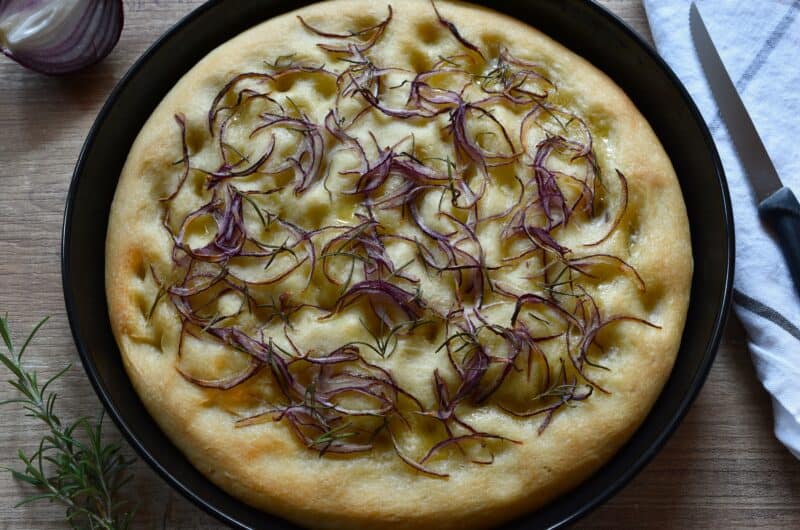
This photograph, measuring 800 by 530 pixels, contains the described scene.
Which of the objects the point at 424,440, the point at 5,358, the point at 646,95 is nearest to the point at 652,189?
the point at 646,95

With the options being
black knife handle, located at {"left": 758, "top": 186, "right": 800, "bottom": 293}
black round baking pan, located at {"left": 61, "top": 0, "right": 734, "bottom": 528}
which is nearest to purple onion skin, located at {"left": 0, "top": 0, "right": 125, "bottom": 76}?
black round baking pan, located at {"left": 61, "top": 0, "right": 734, "bottom": 528}

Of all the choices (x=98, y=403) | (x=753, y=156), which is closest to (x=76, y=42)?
(x=98, y=403)

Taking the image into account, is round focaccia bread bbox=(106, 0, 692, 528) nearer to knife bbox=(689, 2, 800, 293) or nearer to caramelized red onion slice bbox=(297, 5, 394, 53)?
caramelized red onion slice bbox=(297, 5, 394, 53)

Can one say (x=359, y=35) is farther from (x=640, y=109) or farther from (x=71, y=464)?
(x=71, y=464)

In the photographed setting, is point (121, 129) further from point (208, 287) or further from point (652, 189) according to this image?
point (652, 189)

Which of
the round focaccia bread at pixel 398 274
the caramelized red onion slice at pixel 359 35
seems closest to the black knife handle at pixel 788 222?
the round focaccia bread at pixel 398 274

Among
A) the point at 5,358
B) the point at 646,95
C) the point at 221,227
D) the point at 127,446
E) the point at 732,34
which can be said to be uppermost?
the point at 732,34

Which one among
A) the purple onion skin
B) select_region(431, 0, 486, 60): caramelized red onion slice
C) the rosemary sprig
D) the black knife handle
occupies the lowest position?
the rosemary sprig
